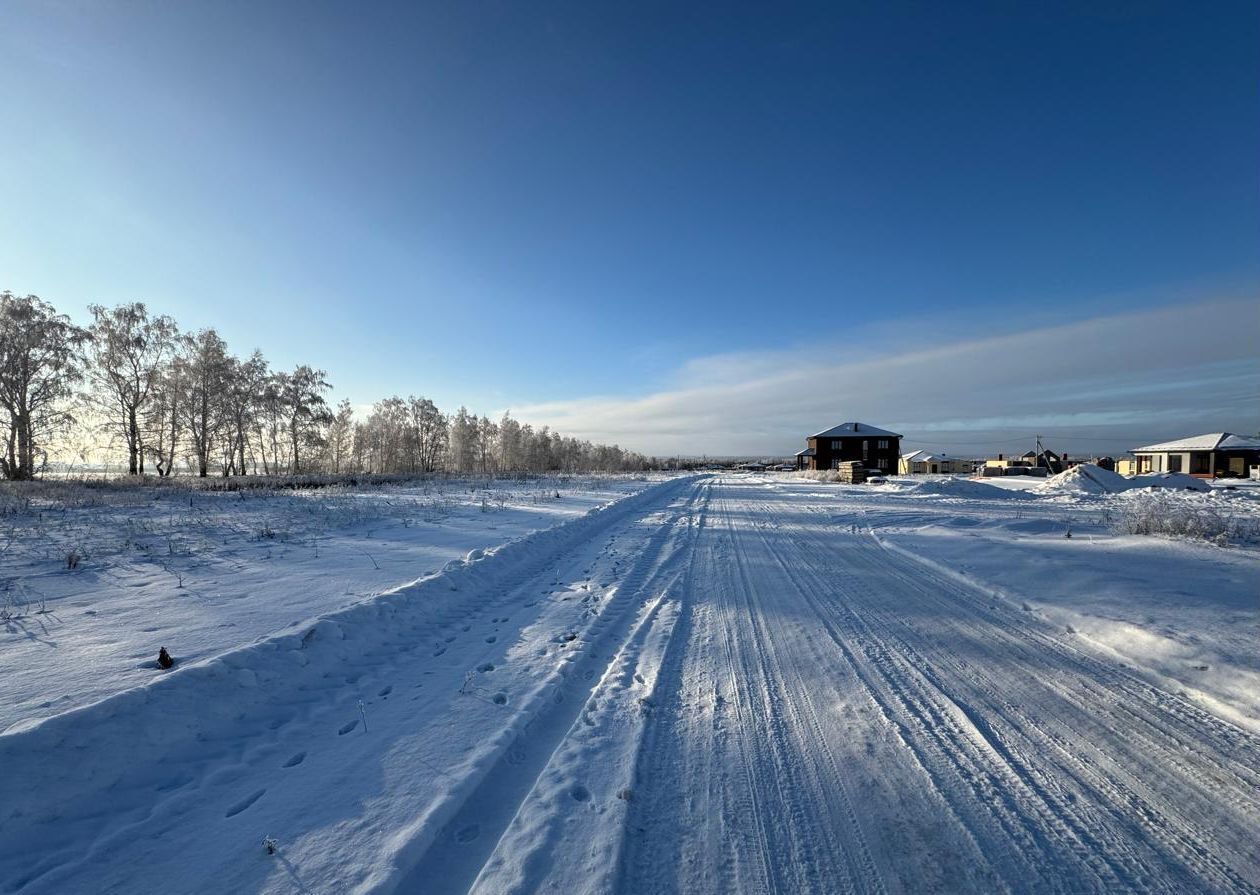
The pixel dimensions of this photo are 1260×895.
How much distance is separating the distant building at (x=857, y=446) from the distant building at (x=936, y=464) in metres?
8.70

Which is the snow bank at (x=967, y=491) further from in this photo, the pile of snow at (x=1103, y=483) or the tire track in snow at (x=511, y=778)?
the tire track in snow at (x=511, y=778)

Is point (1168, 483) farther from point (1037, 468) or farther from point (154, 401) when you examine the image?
point (154, 401)

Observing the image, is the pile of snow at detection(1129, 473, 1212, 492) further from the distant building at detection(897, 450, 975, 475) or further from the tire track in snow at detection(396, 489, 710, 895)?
the distant building at detection(897, 450, 975, 475)

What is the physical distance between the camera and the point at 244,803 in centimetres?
280

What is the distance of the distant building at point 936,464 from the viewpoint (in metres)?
71.2

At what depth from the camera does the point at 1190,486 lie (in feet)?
80.4

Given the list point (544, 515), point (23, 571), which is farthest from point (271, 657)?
point (544, 515)

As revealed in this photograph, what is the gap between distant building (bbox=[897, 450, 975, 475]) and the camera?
7125 cm

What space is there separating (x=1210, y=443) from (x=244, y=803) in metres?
69.1

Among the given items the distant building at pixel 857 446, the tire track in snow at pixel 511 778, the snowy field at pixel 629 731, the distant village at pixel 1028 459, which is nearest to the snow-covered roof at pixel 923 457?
the distant village at pixel 1028 459

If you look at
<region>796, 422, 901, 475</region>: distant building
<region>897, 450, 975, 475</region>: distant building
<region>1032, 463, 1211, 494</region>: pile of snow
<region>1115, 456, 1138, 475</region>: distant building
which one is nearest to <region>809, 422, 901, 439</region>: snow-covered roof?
<region>796, 422, 901, 475</region>: distant building

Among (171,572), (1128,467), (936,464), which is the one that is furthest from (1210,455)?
(171,572)

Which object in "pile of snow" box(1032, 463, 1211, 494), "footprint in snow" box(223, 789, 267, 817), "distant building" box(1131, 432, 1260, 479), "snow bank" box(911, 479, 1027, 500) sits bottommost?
"footprint in snow" box(223, 789, 267, 817)

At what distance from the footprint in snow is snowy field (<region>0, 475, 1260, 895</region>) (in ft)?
0.09
